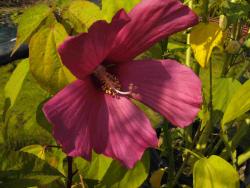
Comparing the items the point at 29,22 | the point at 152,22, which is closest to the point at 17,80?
the point at 29,22

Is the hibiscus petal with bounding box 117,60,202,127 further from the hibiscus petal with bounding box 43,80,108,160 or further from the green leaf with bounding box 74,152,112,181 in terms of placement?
the green leaf with bounding box 74,152,112,181

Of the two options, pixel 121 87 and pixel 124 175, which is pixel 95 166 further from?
pixel 121 87

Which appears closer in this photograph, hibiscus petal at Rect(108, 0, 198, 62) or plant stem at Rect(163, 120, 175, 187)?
hibiscus petal at Rect(108, 0, 198, 62)

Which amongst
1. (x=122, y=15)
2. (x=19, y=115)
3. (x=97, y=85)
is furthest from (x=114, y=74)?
(x=19, y=115)

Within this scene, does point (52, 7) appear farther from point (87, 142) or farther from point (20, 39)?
point (87, 142)

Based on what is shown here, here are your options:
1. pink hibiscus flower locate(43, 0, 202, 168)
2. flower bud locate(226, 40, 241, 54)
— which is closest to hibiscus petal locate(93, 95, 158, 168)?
pink hibiscus flower locate(43, 0, 202, 168)

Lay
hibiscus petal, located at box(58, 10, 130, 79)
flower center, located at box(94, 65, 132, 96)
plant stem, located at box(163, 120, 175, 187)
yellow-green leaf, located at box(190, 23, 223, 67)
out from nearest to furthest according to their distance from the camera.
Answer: hibiscus petal, located at box(58, 10, 130, 79), flower center, located at box(94, 65, 132, 96), yellow-green leaf, located at box(190, 23, 223, 67), plant stem, located at box(163, 120, 175, 187)
